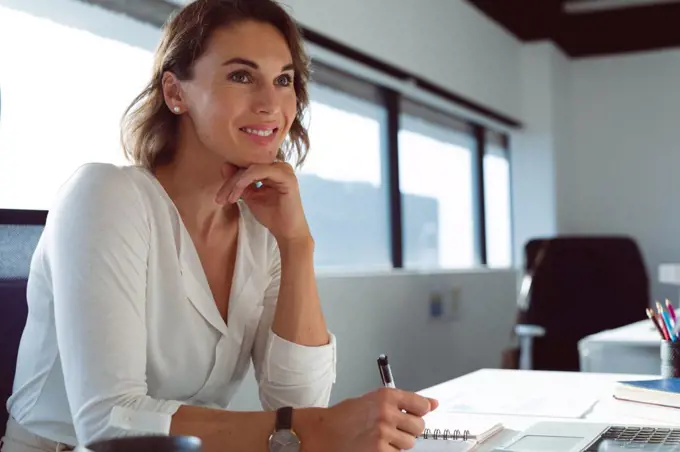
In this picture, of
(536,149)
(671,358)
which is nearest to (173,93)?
(671,358)

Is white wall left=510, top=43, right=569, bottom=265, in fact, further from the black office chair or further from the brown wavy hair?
the brown wavy hair

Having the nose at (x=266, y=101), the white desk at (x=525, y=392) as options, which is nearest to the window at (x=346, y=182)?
the white desk at (x=525, y=392)

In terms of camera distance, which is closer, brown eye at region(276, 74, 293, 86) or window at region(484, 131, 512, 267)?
brown eye at region(276, 74, 293, 86)

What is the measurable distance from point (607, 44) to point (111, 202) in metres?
5.01

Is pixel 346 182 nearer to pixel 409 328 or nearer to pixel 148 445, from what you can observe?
pixel 409 328

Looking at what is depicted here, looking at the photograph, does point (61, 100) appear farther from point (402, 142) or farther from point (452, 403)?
point (402, 142)

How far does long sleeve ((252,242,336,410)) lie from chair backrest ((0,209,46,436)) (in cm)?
39

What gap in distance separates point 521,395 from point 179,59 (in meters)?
0.82

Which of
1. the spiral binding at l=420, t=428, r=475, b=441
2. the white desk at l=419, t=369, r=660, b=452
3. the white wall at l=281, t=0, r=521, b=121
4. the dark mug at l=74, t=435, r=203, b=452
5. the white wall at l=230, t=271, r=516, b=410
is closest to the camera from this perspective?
the dark mug at l=74, t=435, r=203, b=452

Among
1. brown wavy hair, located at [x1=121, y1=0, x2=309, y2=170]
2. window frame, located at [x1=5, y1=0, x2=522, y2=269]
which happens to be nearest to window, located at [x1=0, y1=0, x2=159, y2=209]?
window frame, located at [x1=5, y1=0, x2=522, y2=269]

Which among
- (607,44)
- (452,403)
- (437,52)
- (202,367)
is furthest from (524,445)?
(607,44)

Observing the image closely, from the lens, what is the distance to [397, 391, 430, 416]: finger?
3.18 ft

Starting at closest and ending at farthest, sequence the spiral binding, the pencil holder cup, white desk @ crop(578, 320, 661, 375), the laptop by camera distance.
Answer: the laptop
the spiral binding
the pencil holder cup
white desk @ crop(578, 320, 661, 375)

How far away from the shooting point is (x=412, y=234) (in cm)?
400
